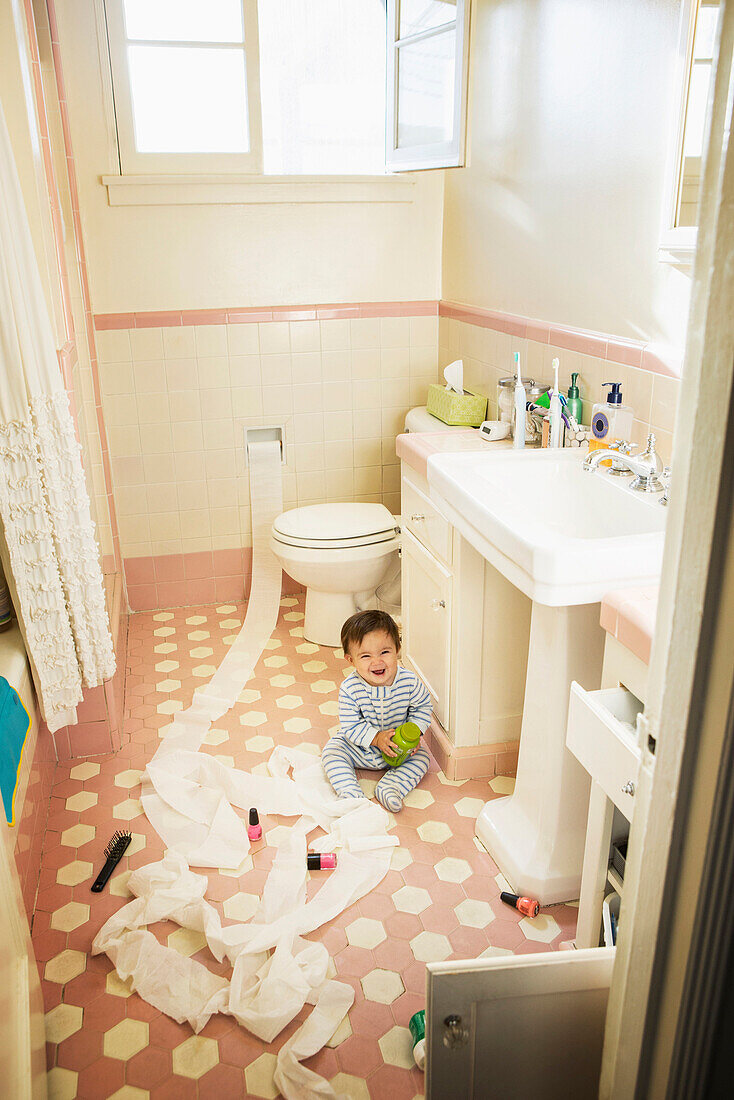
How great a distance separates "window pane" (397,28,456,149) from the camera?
2570mm

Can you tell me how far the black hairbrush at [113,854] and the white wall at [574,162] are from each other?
71.1 inches

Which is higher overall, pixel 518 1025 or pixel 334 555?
pixel 518 1025

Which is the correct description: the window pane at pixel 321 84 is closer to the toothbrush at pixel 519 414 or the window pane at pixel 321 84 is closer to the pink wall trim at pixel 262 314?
the pink wall trim at pixel 262 314

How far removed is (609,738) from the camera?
4.66ft

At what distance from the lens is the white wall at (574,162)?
6.44ft

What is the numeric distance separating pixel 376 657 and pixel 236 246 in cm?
175

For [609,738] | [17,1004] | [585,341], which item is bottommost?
[17,1004]

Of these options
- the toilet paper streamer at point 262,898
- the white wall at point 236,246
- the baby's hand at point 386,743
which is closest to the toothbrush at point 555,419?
the baby's hand at point 386,743

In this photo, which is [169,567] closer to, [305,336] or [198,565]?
[198,565]

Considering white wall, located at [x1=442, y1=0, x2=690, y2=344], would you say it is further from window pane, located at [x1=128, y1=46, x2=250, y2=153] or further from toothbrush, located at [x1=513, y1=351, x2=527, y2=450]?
window pane, located at [x1=128, y1=46, x2=250, y2=153]

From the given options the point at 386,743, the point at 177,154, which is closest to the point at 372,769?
the point at 386,743

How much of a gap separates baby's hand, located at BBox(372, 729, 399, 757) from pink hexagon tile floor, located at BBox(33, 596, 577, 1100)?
0.40ft

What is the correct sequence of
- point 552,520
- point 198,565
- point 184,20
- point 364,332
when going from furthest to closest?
point 198,565, point 364,332, point 184,20, point 552,520

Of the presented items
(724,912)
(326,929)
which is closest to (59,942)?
(326,929)
